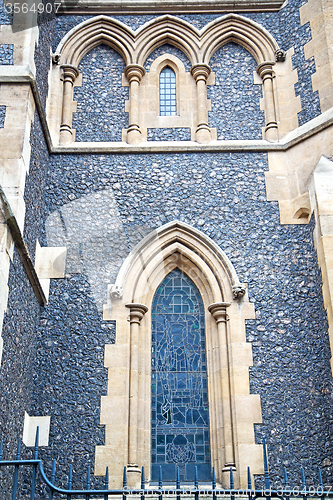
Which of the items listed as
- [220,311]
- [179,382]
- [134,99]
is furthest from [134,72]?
[179,382]

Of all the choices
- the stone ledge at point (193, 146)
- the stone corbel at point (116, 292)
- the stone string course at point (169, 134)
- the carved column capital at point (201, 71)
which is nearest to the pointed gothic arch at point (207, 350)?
the stone corbel at point (116, 292)

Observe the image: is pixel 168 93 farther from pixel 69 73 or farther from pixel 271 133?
pixel 271 133

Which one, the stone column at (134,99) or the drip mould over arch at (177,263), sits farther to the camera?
the stone column at (134,99)

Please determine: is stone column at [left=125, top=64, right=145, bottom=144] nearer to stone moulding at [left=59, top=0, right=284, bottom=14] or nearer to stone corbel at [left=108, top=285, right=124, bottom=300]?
stone moulding at [left=59, top=0, right=284, bottom=14]

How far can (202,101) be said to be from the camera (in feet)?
34.4

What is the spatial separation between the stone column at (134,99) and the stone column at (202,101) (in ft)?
2.92

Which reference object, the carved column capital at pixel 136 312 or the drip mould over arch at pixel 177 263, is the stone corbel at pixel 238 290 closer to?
the drip mould over arch at pixel 177 263

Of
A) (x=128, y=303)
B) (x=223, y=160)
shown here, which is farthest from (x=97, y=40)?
(x=128, y=303)

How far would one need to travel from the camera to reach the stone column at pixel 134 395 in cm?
783

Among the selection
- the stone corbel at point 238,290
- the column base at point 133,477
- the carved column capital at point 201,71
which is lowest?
the column base at point 133,477

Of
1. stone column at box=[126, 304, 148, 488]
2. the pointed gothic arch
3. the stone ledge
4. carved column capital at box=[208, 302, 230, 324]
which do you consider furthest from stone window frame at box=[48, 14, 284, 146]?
stone column at box=[126, 304, 148, 488]

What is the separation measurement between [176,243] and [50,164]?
232 cm

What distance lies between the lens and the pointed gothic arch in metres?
7.94

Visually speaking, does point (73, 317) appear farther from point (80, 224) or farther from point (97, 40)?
point (97, 40)
